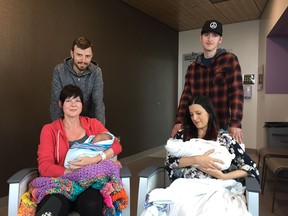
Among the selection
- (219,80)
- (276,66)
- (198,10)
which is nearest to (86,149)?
(219,80)

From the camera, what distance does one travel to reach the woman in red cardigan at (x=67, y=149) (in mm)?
1395

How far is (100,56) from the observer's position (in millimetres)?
3883

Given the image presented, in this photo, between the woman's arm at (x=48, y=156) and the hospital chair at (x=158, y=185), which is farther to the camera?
the woman's arm at (x=48, y=156)

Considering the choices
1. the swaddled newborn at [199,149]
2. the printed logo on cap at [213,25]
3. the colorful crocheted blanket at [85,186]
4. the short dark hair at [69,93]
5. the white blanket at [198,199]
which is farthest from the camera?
the printed logo on cap at [213,25]

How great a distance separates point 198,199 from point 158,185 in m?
0.42

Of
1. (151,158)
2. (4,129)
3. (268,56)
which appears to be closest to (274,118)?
(268,56)

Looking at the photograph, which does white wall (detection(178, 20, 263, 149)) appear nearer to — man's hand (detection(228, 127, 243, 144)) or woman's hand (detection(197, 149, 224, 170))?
man's hand (detection(228, 127, 243, 144))

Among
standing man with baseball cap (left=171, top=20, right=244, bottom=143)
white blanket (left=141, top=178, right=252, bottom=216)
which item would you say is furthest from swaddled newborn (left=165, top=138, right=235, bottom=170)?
standing man with baseball cap (left=171, top=20, right=244, bottom=143)

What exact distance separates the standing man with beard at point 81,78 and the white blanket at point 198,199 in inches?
34.8

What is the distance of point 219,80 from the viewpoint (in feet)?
6.50

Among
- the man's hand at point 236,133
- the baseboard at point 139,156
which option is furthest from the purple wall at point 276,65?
the man's hand at point 236,133

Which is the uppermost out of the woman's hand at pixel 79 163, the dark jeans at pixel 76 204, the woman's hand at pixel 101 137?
the woman's hand at pixel 101 137

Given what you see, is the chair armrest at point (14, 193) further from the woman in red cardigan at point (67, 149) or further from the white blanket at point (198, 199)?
the white blanket at point (198, 199)

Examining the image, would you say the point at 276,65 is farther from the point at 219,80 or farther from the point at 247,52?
the point at 219,80
